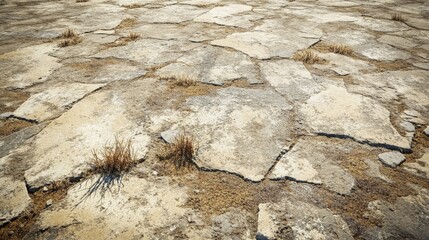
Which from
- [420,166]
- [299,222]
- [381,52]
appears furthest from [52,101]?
[381,52]

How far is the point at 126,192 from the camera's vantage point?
1380 mm

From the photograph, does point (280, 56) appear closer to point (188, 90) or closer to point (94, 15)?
point (188, 90)

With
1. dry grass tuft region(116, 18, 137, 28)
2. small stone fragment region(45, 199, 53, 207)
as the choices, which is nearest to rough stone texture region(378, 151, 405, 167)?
small stone fragment region(45, 199, 53, 207)

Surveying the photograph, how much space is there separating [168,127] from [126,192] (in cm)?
59

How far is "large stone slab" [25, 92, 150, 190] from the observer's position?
4.91ft

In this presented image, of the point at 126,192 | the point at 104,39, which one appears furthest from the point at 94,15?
the point at 126,192

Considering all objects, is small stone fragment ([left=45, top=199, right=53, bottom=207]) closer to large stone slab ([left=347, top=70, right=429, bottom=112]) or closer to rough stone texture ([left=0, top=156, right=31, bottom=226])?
rough stone texture ([left=0, top=156, right=31, bottom=226])

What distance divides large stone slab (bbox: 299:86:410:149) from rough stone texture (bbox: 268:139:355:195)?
0.54ft

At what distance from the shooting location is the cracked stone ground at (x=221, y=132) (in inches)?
49.8

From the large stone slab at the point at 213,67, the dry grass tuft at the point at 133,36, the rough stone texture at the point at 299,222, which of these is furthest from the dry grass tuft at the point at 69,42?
Answer: the rough stone texture at the point at 299,222

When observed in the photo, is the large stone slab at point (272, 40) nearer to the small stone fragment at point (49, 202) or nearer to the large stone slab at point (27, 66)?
the large stone slab at point (27, 66)

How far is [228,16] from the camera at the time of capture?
4383 millimetres

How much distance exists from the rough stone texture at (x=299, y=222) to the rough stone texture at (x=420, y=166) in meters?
0.65

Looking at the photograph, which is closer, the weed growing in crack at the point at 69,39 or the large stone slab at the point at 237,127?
the large stone slab at the point at 237,127
